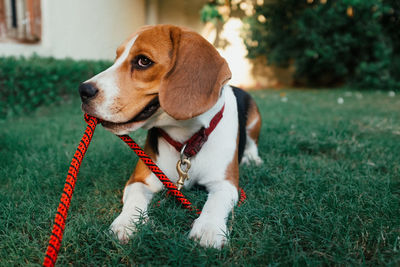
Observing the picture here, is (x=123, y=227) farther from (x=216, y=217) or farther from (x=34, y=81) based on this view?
(x=34, y=81)

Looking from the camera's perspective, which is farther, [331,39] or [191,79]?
[331,39]

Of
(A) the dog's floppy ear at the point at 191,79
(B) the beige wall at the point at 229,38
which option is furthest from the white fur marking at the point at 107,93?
(B) the beige wall at the point at 229,38

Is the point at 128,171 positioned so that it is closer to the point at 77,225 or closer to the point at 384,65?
the point at 77,225

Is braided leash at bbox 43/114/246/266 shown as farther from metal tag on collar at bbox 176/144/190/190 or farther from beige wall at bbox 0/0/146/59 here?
beige wall at bbox 0/0/146/59

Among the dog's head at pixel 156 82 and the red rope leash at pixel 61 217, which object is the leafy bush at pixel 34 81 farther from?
the red rope leash at pixel 61 217

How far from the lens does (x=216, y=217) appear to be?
174 centimetres

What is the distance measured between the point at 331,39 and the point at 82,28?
25.1 ft

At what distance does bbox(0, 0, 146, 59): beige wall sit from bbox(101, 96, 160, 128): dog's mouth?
4659 millimetres

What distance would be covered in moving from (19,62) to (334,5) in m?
8.97

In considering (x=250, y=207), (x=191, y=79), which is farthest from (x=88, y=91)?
(x=250, y=207)

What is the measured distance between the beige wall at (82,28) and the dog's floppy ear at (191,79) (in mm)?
4829

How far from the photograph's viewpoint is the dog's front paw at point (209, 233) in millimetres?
1583

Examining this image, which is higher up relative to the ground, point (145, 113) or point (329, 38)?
point (145, 113)

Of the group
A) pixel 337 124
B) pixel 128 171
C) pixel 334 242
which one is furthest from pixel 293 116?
pixel 334 242
